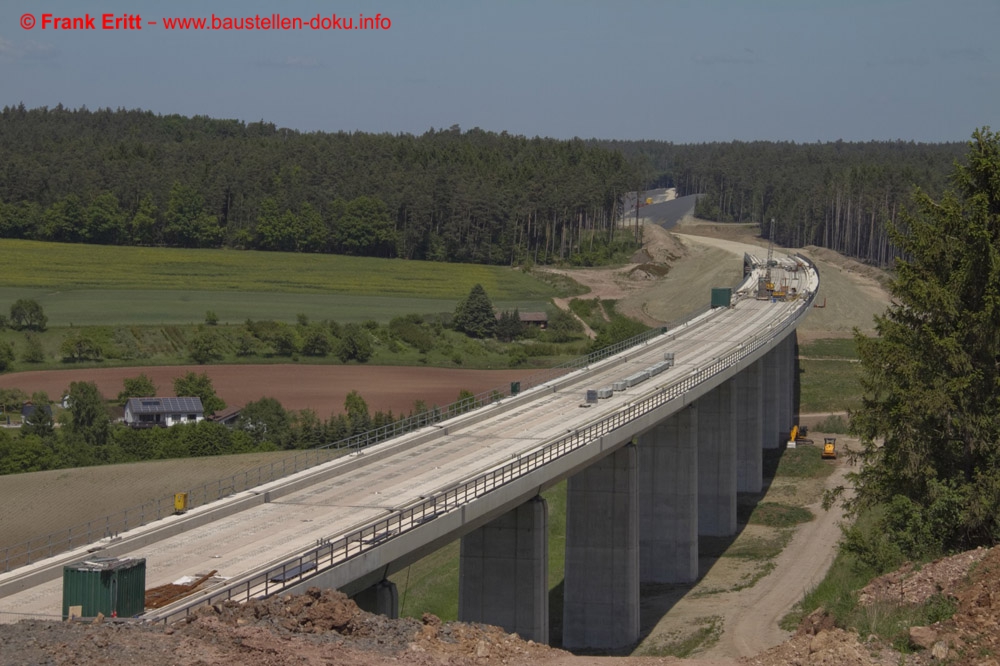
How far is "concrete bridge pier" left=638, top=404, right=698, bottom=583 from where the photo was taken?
65.9m

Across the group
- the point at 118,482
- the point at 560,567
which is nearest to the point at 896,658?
the point at 560,567

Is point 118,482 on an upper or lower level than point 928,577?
lower

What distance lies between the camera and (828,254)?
7717 inches

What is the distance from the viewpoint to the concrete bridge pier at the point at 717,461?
247 ft

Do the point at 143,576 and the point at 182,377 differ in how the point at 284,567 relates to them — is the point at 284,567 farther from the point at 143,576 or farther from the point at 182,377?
the point at 182,377

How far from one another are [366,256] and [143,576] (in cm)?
16913

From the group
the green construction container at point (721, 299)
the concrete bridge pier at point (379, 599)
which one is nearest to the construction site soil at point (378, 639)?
the concrete bridge pier at point (379, 599)

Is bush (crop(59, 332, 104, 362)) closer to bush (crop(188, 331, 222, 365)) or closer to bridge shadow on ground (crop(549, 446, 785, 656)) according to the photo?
bush (crop(188, 331, 222, 365))

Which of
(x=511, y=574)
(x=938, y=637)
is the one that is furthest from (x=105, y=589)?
(x=511, y=574)

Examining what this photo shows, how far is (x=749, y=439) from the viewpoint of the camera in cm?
8569

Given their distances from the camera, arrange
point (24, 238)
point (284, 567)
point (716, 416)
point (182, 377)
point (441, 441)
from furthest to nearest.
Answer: point (24, 238)
point (182, 377)
point (716, 416)
point (441, 441)
point (284, 567)

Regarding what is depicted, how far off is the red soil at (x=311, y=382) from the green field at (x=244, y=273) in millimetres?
42457

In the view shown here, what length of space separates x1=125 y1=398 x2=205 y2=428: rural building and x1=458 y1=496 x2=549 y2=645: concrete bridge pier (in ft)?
184

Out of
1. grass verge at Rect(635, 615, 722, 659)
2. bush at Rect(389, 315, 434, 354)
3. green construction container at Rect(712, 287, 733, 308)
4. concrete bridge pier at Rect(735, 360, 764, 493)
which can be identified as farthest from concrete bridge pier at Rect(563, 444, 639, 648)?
bush at Rect(389, 315, 434, 354)
